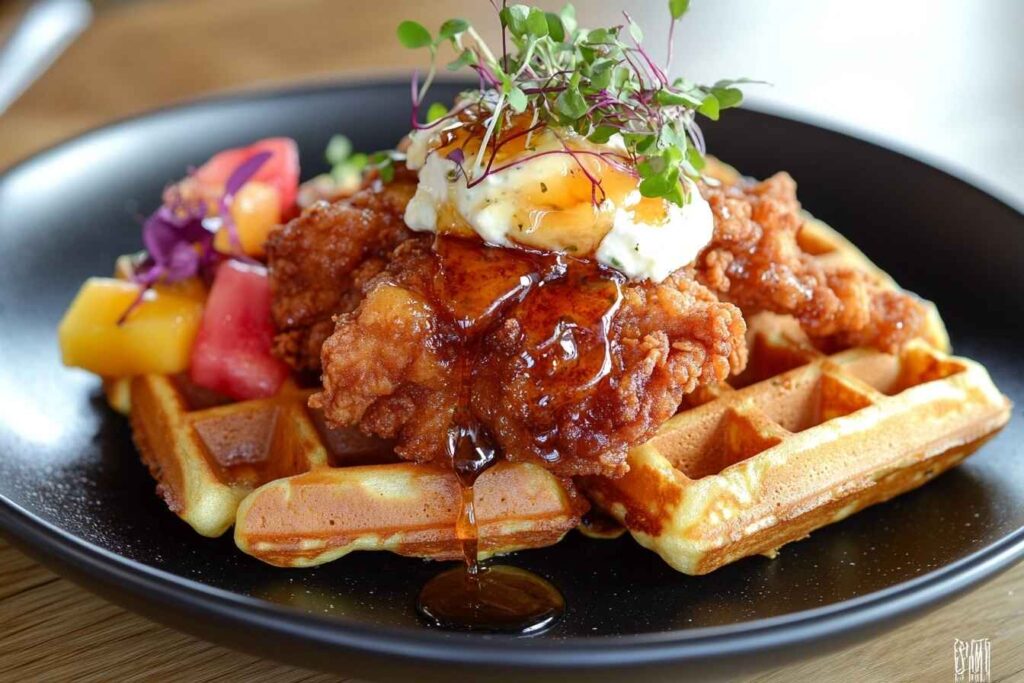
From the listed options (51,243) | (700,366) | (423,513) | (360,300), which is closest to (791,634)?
(700,366)

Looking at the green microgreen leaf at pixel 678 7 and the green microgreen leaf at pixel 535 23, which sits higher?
the green microgreen leaf at pixel 678 7

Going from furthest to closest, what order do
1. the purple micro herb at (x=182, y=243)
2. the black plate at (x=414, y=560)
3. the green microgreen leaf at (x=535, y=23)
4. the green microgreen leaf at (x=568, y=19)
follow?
1. the purple micro herb at (x=182, y=243)
2. the green microgreen leaf at (x=568, y=19)
3. the green microgreen leaf at (x=535, y=23)
4. the black plate at (x=414, y=560)

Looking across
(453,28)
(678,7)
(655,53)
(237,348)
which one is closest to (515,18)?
(453,28)

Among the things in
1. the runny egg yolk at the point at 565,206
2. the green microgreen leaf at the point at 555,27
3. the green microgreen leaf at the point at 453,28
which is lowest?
the runny egg yolk at the point at 565,206

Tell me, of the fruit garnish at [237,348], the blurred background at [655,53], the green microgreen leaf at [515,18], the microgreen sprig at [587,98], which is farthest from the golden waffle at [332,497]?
the blurred background at [655,53]

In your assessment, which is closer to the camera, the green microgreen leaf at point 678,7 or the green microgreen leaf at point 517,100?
the green microgreen leaf at point 517,100

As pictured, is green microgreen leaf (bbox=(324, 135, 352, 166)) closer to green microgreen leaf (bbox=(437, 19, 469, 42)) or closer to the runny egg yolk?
green microgreen leaf (bbox=(437, 19, 469, 42))

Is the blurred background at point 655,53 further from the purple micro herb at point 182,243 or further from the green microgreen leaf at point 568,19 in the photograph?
the green microgreen leaf at point 568,19
